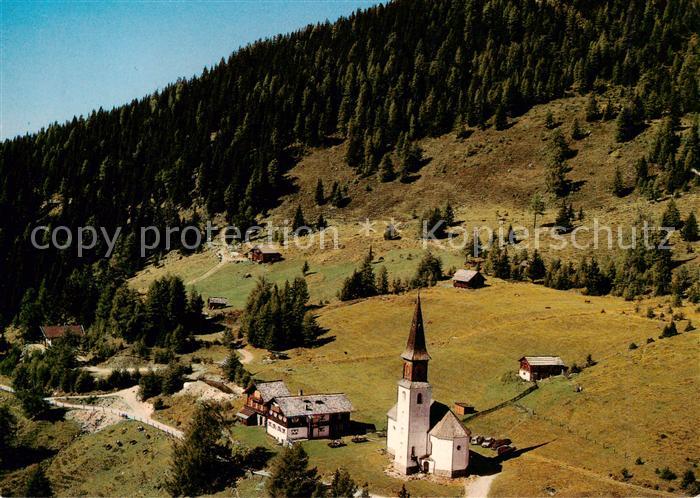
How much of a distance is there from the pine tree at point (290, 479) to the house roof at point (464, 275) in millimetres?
70240

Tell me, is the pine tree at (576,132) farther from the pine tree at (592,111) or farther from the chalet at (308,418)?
the chalet at (308,418)

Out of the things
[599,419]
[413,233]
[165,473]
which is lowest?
[165,473]

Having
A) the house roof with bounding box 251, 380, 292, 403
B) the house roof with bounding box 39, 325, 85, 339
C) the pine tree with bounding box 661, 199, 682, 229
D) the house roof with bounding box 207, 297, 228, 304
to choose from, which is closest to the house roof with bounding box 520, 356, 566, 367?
the house roof with bounding box 251, 380, 292, 403

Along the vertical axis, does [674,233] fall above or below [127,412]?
above

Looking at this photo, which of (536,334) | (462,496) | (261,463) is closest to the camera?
(462,496)

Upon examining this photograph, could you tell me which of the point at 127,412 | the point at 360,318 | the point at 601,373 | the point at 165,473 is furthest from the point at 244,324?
the point at 601,373

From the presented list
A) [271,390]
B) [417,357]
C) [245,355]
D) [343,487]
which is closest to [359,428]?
[271,390]

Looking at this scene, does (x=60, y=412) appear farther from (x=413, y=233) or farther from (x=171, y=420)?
(x=413, y=233)

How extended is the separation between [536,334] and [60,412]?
65300 mm

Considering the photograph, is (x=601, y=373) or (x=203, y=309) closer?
(x=601, y=373)

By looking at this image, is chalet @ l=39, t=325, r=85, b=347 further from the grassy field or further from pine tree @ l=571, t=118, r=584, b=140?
pine tree @ l=571, t=118, r=584, b=140

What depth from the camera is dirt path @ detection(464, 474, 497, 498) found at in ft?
199

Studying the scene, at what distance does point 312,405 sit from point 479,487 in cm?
2197

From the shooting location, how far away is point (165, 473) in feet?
234
